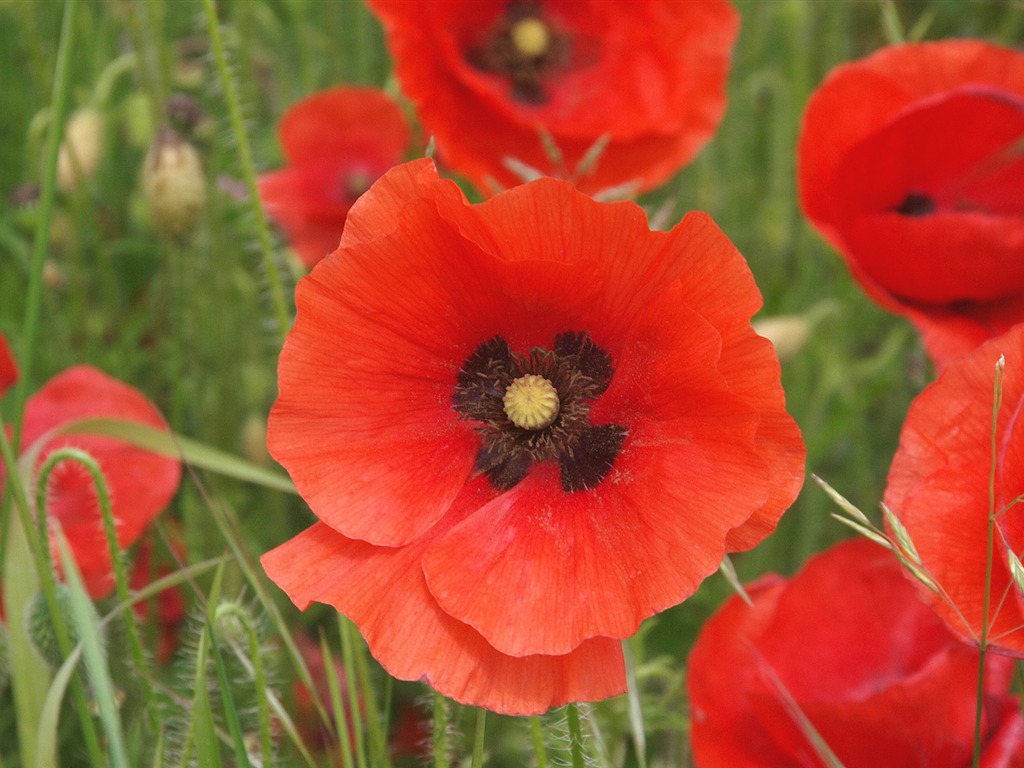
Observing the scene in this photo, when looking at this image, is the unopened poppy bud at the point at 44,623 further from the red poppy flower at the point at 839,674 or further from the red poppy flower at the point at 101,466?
the red poppy flower at the point at 839,674

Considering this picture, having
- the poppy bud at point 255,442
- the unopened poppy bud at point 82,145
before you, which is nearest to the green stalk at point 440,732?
the poppy bud at point 255,442

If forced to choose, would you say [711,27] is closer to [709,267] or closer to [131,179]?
[709,267]

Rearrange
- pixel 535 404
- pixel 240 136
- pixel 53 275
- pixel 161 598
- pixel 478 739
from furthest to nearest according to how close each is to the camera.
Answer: pixel 53 275 → pixel 161 598 → pixel 240 136 → pixel 535 404 → pixel 478 739

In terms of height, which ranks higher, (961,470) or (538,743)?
(961,470)

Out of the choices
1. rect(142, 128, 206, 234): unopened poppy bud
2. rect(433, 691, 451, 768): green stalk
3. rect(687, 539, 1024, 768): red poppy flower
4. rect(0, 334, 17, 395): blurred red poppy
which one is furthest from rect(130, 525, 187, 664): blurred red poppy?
rect(687, 539, 1024, 768): red poppy flower

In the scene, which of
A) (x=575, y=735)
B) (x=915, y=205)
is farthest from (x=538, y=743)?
(x=915, y=205)

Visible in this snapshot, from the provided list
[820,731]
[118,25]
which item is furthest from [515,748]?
[118,25]

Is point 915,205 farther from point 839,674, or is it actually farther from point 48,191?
point 48,191
